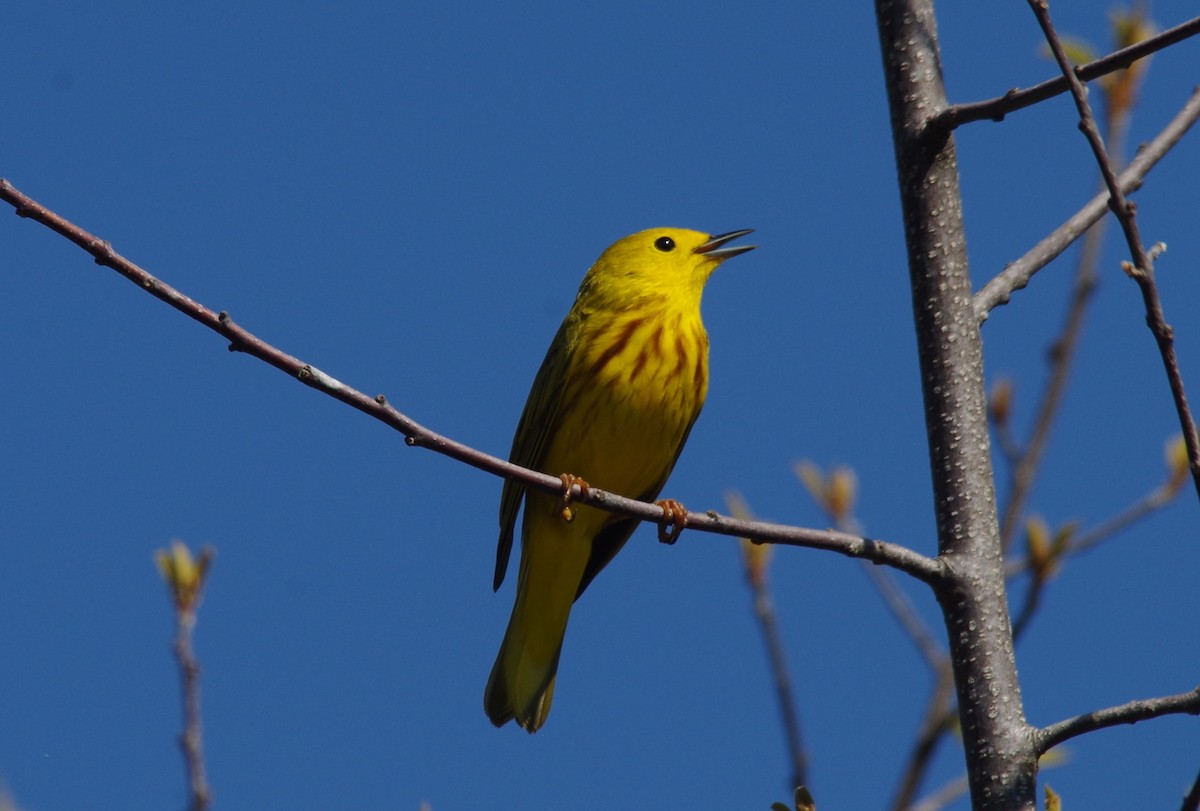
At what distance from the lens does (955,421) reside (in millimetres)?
2875

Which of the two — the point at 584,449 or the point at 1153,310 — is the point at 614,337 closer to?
the point at 584,449

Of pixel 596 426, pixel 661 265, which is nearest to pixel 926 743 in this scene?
pixel 596 426

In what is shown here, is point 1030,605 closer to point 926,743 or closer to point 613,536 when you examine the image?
point 926,743

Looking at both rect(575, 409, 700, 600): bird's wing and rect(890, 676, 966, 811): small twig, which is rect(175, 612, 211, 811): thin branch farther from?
rect(575, 409, 700, 600): bird's wing

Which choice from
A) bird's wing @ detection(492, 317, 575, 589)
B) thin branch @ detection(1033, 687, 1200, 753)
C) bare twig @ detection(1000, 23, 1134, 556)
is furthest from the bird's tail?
thin branch @ detection(1033, 687, 1200, 753)

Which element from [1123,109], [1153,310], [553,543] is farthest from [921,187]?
[553,543]

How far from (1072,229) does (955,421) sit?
676mm

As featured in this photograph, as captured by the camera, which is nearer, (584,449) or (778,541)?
(778,541)

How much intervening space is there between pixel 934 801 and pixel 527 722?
284 cm

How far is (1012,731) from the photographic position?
2646 mm

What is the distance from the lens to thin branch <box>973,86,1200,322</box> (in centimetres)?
309

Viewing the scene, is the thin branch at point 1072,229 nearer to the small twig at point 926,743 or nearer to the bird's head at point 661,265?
the small twig at point 926,743

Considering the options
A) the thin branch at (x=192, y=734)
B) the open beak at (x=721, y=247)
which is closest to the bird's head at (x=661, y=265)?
the open beak at (x=721, y=247)

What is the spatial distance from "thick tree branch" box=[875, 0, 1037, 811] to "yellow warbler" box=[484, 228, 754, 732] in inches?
88.2
